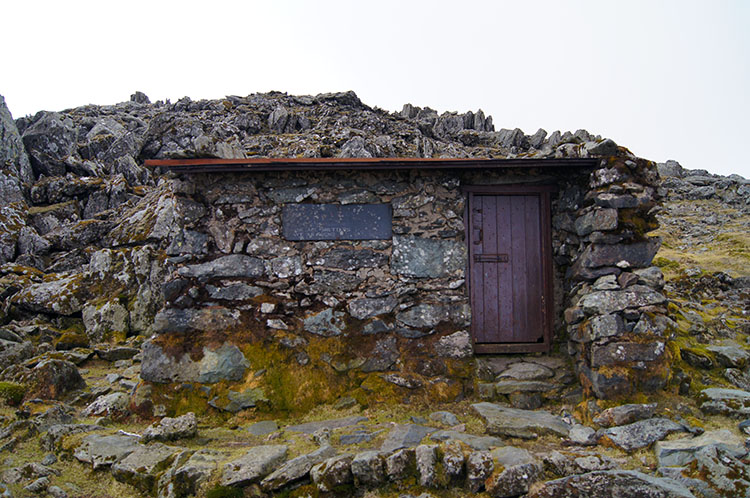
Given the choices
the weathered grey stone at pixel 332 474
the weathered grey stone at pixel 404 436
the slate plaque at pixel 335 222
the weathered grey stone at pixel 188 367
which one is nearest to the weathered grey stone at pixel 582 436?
the weathered grey stone at pixel 404 436

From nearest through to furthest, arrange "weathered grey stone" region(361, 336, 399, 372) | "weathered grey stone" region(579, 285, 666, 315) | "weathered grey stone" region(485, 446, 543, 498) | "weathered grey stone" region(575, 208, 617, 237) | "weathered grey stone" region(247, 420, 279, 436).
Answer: "weathered grey stone" region(485, 446, 543, 498) → "weathered grey stone" region(247, 420, 279, 436) → "weathered grey stone" region(579, 285, 666, 315) → "weathered grey stone" region(575, 208, 617, 237) → "weathered grey stone" region(361, 336, 399, 372)

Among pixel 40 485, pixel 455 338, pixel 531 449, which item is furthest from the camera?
pixel 455 338

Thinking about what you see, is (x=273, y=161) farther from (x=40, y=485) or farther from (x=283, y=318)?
(x=40, y=485)

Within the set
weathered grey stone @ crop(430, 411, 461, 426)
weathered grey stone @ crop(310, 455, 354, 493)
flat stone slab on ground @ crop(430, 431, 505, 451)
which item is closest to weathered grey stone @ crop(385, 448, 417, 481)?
weathered grey stone @ crop(310, 455, 354, 493)

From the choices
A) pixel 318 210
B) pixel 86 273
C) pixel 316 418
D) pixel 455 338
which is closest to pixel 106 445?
pixel 316 418

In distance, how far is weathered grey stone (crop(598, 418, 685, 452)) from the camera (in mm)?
4445

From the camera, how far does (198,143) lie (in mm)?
5996

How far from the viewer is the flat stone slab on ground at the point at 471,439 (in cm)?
446

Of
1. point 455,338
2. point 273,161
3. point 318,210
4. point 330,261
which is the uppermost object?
point 273,161

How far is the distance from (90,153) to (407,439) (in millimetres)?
27598

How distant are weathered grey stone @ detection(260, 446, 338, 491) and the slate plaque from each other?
2.80m

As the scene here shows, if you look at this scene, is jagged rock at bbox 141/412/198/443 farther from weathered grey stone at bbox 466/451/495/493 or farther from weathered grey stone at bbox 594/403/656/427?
weathered grey stone at bbox 594/403/656/427

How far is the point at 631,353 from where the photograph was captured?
17.2 ft

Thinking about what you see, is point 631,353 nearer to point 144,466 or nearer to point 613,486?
point 613,486
